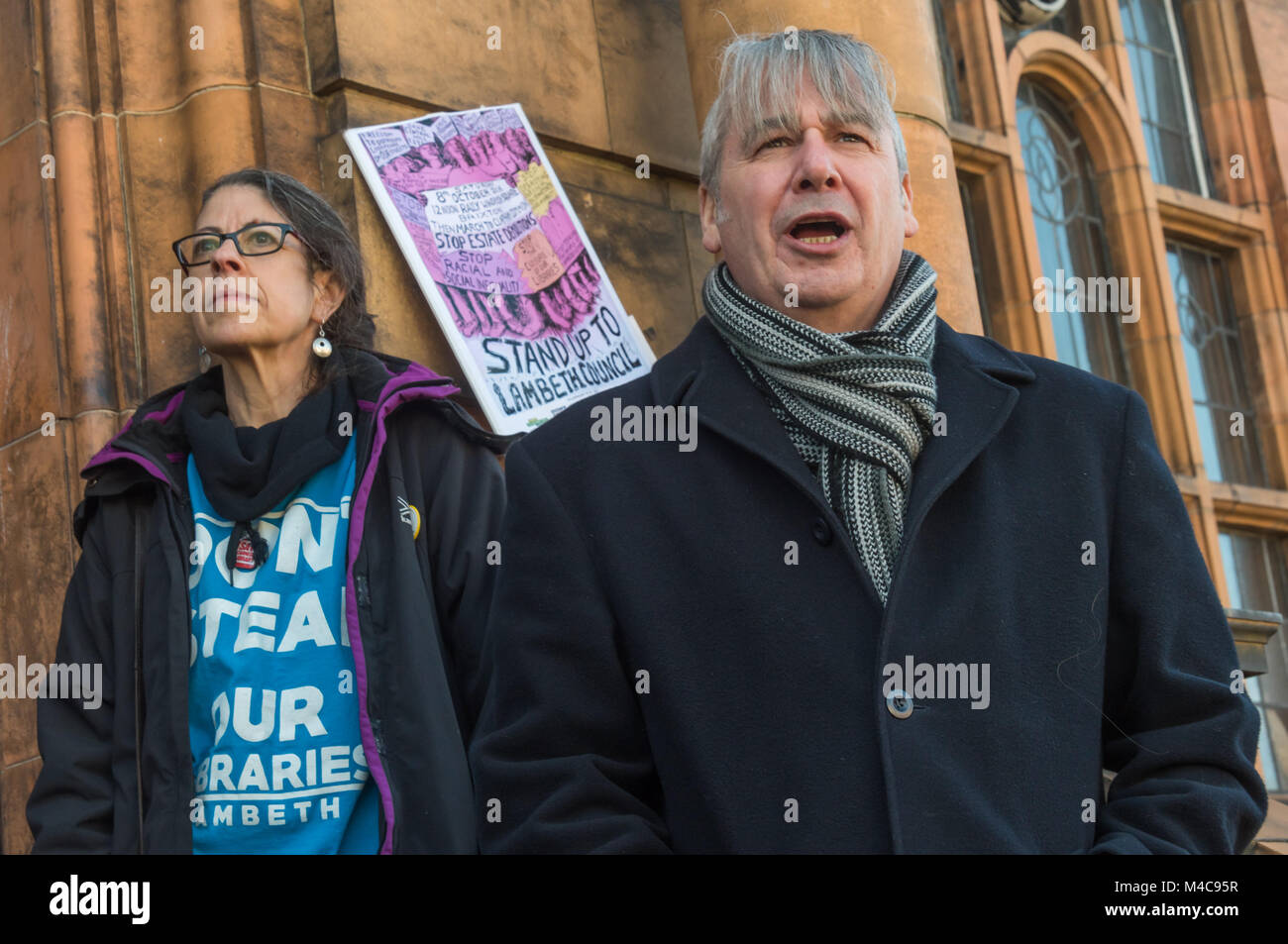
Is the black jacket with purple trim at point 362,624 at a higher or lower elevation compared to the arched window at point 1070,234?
lower

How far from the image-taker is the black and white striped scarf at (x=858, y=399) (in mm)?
2395

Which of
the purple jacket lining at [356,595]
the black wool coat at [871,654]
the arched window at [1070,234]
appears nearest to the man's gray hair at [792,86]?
the black wool coat at [871,654]

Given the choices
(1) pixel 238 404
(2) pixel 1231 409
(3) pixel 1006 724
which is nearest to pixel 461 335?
(1) pixel 238 404

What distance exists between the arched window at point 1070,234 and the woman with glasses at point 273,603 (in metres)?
4.95

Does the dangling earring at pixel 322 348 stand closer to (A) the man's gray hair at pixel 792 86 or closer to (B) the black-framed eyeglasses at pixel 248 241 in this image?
(B) the black-framed eyeglasses at pixel 248 241

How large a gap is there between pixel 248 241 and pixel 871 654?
1901 mm

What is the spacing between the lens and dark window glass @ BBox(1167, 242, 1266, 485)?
8422 mm

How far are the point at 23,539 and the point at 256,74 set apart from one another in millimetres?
1376

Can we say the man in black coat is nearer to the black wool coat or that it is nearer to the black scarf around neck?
the black wool coat

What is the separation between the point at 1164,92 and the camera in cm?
874

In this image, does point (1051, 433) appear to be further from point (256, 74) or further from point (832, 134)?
point (256, 74)

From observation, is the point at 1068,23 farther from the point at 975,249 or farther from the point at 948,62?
the point at 975,249

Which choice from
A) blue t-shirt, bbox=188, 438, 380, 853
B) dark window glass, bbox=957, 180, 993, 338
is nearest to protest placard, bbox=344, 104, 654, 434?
blue t-shirt, bbox=188, 438, 380, 853

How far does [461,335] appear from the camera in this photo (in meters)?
4.88
